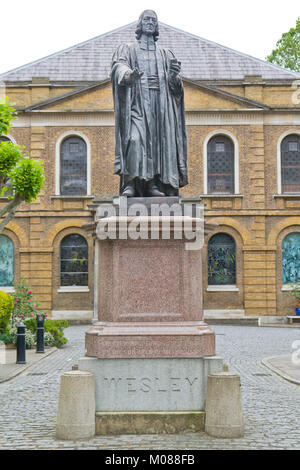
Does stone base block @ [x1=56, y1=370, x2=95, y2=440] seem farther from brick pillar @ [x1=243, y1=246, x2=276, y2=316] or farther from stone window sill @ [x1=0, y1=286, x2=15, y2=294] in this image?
→ stone window sill @ [x1=0, y1=286, x2=15, y2=294]

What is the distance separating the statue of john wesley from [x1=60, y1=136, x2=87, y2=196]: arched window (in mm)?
20710

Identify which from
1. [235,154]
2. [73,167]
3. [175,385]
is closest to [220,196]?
[235,154]

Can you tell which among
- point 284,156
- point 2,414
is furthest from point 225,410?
point 284,156

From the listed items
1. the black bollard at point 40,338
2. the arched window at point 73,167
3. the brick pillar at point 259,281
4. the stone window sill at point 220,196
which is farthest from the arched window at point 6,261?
the black bollard at point 40,338

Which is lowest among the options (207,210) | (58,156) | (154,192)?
(154,192)

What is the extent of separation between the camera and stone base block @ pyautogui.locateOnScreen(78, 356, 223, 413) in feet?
20.1

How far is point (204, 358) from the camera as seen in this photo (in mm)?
6211

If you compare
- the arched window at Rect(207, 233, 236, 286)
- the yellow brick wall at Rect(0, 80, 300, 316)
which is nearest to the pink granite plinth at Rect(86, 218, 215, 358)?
the yellow brick wall at Rect(0, 80, 300, 316)

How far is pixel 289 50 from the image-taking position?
39719 mm

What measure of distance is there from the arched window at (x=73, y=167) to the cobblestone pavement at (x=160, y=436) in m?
13.1

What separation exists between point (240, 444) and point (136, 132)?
11.6ft

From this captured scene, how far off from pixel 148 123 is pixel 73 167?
21215 millimetres

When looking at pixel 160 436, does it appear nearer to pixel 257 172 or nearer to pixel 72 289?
pixel 72 289

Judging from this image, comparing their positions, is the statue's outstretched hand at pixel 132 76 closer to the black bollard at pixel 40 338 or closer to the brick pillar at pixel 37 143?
the black bollard at pixel 40 338
